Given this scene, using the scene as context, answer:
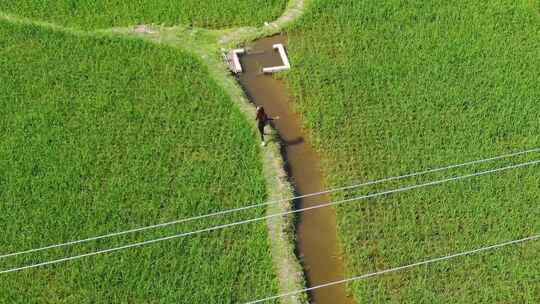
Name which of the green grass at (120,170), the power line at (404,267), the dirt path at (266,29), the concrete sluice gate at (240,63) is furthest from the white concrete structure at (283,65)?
the power line at (404,267)

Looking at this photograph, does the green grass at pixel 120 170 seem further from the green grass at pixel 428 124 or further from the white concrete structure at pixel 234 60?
the green grass at pixel 428 124

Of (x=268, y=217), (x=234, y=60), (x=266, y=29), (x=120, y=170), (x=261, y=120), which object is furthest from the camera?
(x=266, y=29)

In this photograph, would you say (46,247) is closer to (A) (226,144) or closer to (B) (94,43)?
(A) (226,144)

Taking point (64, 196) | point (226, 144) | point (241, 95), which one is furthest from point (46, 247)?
point (241, 95)

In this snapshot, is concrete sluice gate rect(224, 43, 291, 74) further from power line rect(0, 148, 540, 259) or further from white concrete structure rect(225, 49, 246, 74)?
power line rect(0, 148, 540, 259)

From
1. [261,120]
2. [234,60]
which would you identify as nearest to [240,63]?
[234,60]

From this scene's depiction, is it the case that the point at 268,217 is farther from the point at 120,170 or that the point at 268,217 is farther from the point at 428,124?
the point at 428,124
